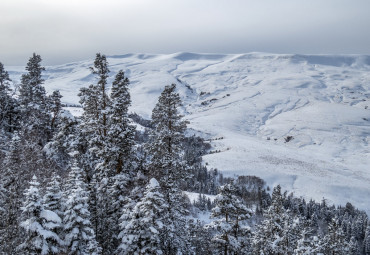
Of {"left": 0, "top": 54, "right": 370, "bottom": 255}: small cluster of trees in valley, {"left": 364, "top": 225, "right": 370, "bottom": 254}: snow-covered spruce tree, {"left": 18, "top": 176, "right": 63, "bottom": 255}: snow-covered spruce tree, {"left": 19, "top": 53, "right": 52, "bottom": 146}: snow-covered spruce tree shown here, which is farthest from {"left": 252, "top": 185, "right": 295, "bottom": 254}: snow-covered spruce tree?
{"left": 364, "top": 225, "right": 370, "bottom": 254}: snow-covered spruce tree

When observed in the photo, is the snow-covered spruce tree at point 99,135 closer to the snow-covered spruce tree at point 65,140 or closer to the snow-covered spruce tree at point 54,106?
the snow-covered spruce tree at point 65,140

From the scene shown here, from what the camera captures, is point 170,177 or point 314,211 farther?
point 314,211

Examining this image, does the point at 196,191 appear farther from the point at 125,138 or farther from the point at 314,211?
the point at 125,138

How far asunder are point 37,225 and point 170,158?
10279 mm

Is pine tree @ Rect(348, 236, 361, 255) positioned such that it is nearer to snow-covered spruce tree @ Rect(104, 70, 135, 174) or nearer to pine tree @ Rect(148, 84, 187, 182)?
pine tree @ Rect(148, 84, 187, 182)

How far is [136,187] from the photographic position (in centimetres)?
2272

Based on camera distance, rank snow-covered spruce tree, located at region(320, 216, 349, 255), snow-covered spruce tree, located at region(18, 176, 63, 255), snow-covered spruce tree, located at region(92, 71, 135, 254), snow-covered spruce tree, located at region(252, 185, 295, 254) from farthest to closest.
→ snow-covered spruce tree, located at region(320, 216, 349, 255) → snow-covered spruce tree, located at region(252, 185, 295, 254) → snow-covered spruce tree, located at region(92, 71, 135, 254) → snow-covered spruce tree, located at region(18, 176, 63, 255)

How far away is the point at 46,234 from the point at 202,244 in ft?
149

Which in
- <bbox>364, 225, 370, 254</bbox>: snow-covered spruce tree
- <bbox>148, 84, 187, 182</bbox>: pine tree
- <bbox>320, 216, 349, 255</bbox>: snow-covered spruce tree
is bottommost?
<bbox>364, 225, 370, 254</bbox>: snow-covered spruce tree

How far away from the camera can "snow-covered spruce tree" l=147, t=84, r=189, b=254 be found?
2362 cm

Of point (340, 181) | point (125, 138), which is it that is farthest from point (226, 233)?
point (340, 181)

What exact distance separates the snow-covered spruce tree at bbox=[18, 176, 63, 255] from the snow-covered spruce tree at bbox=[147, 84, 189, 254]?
8721mm

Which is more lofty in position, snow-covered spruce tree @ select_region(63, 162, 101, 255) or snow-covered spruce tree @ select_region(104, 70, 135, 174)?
snow-covered spruce tree @ select_region(104, 70, 135, 174)

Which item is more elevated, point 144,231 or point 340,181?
point 144,231
